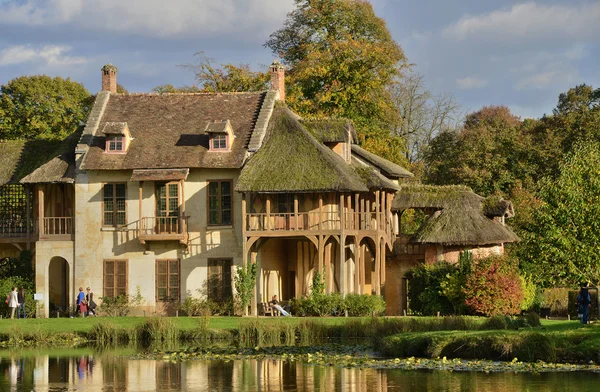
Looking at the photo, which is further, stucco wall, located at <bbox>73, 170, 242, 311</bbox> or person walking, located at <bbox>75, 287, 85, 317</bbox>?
stucco wall, located at <bbox>73, 170, 242, 311</bbox>

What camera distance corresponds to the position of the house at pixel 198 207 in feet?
154

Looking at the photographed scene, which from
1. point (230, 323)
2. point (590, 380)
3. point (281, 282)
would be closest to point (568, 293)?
point (281, 282)

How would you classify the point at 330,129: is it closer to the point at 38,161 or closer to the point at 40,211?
the point at 40,211

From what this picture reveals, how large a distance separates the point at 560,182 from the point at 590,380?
602 inches

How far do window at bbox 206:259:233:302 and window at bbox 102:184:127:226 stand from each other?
418 cm

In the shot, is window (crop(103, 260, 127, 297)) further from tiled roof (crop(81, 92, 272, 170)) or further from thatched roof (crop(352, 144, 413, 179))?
thatched roof (crop(352, 144, 413, 179))

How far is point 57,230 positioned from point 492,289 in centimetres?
1831

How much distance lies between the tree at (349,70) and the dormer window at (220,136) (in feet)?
34.8

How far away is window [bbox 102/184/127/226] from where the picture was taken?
1919 inches

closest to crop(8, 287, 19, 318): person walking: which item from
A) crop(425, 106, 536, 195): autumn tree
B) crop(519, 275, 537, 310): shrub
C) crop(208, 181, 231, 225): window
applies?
crop(208, 181, 231, 225): window

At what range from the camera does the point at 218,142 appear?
48438 mm

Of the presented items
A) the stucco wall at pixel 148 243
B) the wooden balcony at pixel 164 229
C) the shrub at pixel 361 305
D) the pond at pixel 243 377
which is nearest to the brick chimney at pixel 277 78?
the stucco wall at pixel 148 243

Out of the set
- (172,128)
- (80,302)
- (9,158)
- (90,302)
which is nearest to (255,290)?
(90,302)

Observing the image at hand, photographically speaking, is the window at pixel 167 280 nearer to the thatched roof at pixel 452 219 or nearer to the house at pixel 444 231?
the house at pixel 444 231
